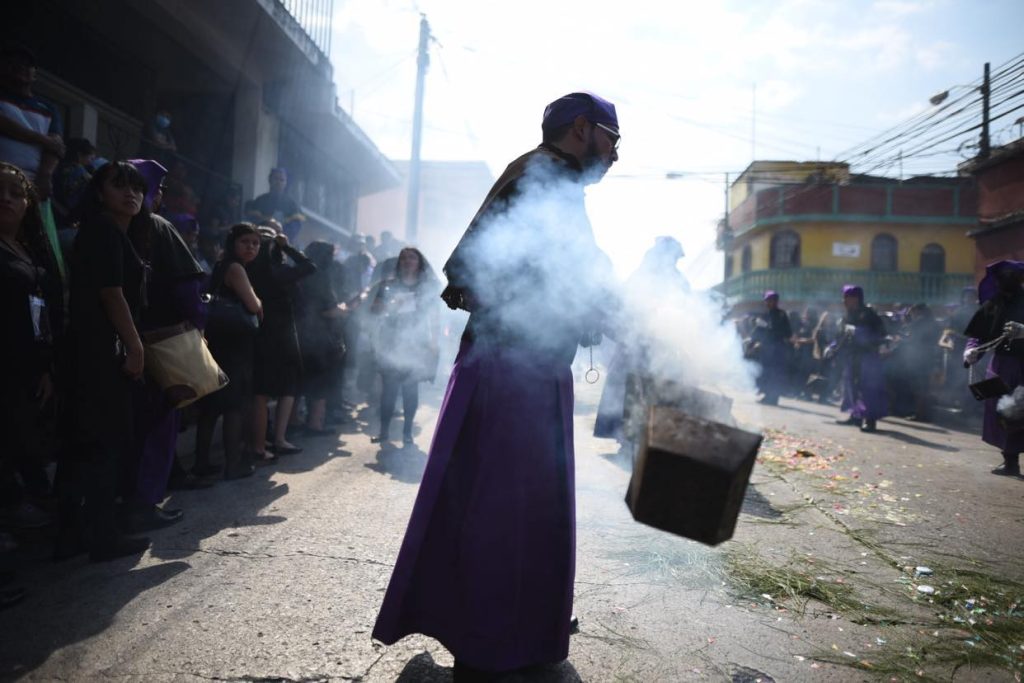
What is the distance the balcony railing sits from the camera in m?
31.8

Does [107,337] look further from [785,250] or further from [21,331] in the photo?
[785,250]

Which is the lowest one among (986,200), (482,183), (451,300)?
(451,300)

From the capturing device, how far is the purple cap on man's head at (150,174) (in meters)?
3.56

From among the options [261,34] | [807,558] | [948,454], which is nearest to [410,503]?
[807,558]

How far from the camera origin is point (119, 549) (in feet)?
10.8

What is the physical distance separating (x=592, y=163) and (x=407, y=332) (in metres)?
4.37

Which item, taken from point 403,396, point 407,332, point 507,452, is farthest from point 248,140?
point 507,452

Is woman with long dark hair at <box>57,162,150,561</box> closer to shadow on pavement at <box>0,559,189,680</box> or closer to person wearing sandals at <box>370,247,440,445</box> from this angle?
shadow on pavement at <box>0,559,189,680</box>

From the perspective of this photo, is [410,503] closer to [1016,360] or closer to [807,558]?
[807,558]

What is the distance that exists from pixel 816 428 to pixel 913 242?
1163 inches

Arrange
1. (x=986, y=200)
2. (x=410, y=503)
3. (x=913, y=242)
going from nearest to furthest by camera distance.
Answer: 1. (x=410, y=503)
2. (x=986, y=200)
3. (x=913, y=242)

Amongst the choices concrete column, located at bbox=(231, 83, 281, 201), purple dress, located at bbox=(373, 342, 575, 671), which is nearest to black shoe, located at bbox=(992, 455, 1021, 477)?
purple dress, located at bbox=(373, 342, 575, 671)

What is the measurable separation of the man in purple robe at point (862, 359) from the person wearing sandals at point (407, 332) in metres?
6.97

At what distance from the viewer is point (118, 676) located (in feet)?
7.25
